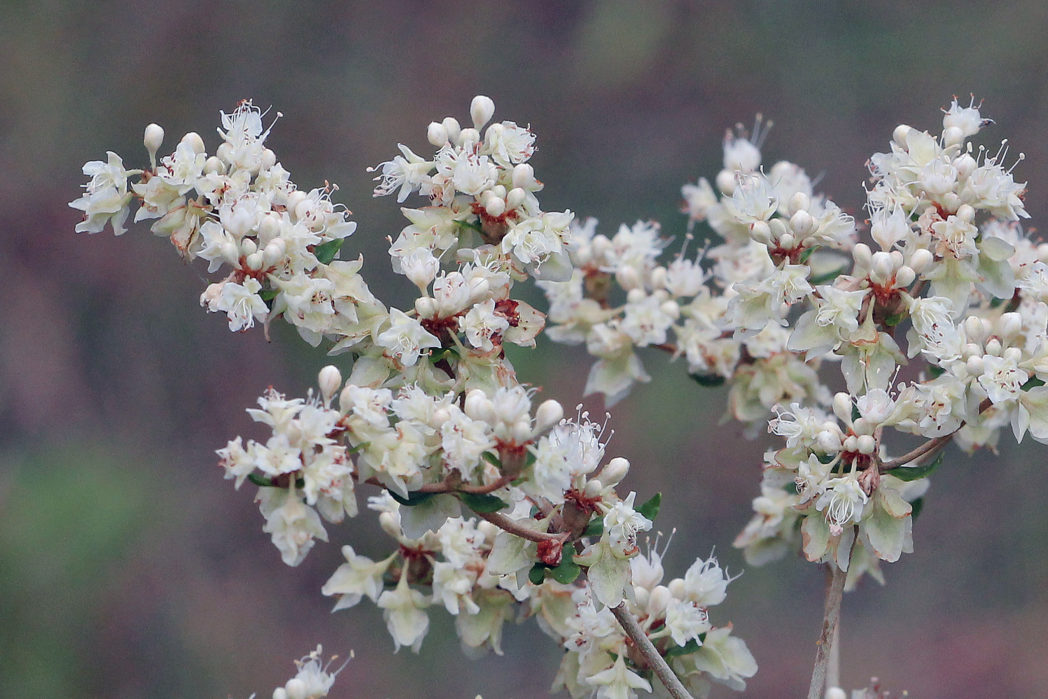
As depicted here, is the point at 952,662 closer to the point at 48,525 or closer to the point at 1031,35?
the point at 1031,35

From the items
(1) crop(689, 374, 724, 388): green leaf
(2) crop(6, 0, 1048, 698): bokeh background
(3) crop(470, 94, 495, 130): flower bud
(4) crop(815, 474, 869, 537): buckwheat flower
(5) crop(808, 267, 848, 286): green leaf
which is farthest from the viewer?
(2) crop(6, 0, 1048, 698): bokeh background

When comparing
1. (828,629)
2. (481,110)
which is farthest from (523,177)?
(828,629)

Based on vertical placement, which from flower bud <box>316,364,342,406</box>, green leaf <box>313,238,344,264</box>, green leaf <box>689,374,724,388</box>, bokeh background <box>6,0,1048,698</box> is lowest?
flower bud <box>316,364,342,406</box>

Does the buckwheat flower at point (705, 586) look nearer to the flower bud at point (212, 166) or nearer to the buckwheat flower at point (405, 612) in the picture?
the buckwheat flower at point (405, 612)

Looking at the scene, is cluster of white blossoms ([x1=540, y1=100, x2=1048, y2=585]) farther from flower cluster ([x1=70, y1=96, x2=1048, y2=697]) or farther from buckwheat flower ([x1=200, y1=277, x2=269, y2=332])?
buckwheat flower ([x1=200, y1=277, x2=269, y2=332])

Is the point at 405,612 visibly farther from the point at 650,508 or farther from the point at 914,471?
the point at 914,471

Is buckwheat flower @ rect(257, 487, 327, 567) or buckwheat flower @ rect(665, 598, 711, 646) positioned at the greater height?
buckwheat flower @ rect(257, 487, 327, 567)

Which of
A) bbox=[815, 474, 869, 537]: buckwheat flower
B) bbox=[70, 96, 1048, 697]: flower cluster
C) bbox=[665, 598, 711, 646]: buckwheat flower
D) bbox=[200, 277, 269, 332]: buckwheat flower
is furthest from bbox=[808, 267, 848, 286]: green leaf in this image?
bbox=[200, 277, 269, 332]: buckwheat flower
